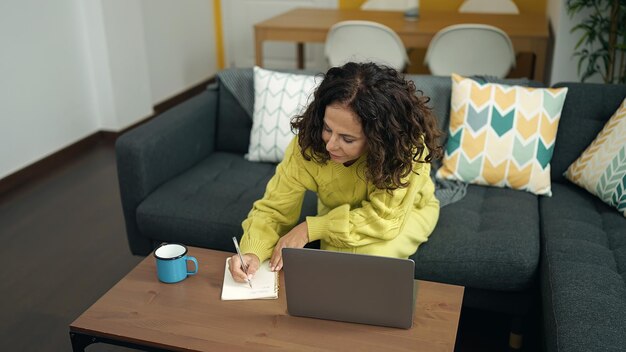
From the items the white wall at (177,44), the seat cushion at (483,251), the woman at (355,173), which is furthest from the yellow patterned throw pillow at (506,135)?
the white wall at (177,44)

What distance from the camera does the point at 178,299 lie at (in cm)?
152

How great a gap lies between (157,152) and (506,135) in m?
1.24

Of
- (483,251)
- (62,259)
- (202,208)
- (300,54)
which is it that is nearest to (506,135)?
(483,251)

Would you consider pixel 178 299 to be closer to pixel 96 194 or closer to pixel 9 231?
pixel 9 231

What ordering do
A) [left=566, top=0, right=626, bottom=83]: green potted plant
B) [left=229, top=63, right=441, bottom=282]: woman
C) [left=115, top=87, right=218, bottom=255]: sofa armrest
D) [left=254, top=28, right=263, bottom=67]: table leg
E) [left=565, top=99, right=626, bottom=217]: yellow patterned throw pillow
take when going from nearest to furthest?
[left=229, top=63, right=441, bottom=282]: woman, [left=565, top=99, right=626, bottom=217]: yellow patterned throw pillow, [left=115, top=87, right=218, bottom=255]: sofa armrest, [left=566, top=0, right=626, bottom=83]: green potted plant, [left=254, top=28, right=263, bottom=67]: table leg

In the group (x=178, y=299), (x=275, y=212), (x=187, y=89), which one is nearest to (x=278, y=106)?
(x=275, y=212)

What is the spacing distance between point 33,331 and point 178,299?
0.90m

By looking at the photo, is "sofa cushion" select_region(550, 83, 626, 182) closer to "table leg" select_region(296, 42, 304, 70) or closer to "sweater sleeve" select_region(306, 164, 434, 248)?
"sweater sleeve" select_region(306, 164, 434, 248)

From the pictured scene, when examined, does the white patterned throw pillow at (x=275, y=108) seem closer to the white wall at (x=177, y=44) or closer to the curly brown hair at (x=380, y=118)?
the curly brown hair at (x=380, y=118)

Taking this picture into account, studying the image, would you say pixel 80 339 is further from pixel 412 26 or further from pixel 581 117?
pixel 412 26

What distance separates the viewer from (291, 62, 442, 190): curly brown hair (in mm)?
1533

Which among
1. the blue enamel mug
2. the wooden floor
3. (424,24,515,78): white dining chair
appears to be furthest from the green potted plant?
the blue enamel mug

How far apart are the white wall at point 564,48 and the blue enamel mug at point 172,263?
7.94ft

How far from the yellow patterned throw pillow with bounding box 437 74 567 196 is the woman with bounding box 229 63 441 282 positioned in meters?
0.48
